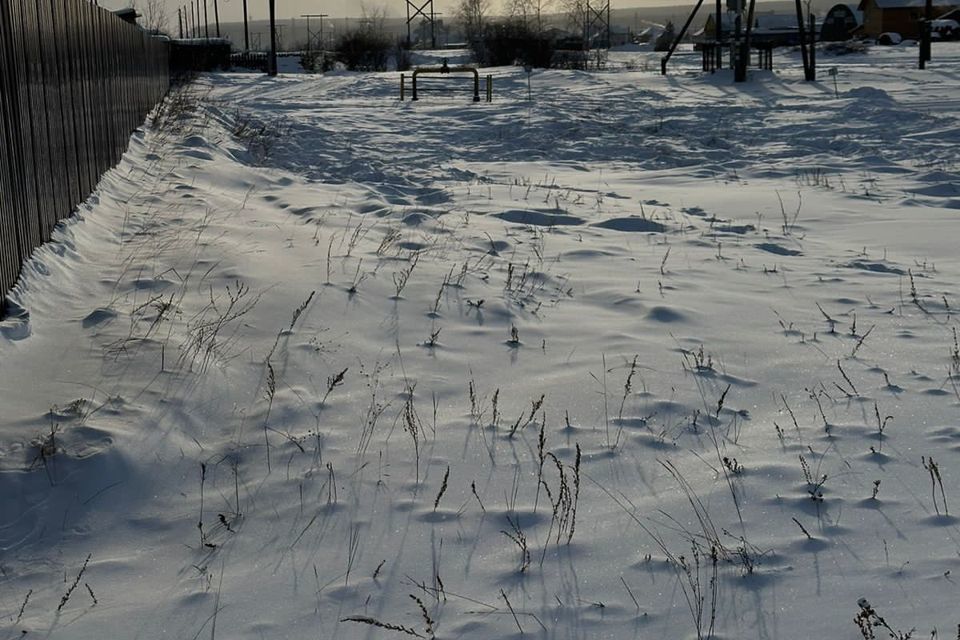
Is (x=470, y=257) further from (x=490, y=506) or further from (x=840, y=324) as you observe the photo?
(x=490, y=506)

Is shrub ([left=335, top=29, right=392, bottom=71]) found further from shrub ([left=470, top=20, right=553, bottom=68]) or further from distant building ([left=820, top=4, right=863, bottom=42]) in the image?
distant building ([left=820, top=4, right=863, bottom=42])

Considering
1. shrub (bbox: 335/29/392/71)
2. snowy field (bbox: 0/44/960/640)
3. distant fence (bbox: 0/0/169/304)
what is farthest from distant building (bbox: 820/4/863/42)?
distant fence (bbox: 0/0/169/304)

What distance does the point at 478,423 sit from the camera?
14.1 ft

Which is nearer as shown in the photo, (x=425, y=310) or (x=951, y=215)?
(x=425, y=310)

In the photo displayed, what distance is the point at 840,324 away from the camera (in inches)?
223

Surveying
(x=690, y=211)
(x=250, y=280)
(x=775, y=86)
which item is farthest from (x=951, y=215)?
(x=775, y=86)

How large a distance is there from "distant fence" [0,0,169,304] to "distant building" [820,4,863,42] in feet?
215

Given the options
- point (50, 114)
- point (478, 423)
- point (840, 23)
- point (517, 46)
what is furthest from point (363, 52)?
point (478, 423)

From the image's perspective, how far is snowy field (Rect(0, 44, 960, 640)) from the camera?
303 centimetres

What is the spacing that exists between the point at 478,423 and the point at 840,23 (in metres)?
72.8

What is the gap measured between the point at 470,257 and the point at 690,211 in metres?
3.16

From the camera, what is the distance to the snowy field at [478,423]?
9.94 ft

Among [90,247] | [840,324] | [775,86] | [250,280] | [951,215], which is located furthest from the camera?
[775,86]

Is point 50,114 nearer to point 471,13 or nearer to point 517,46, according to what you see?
point 517,46
